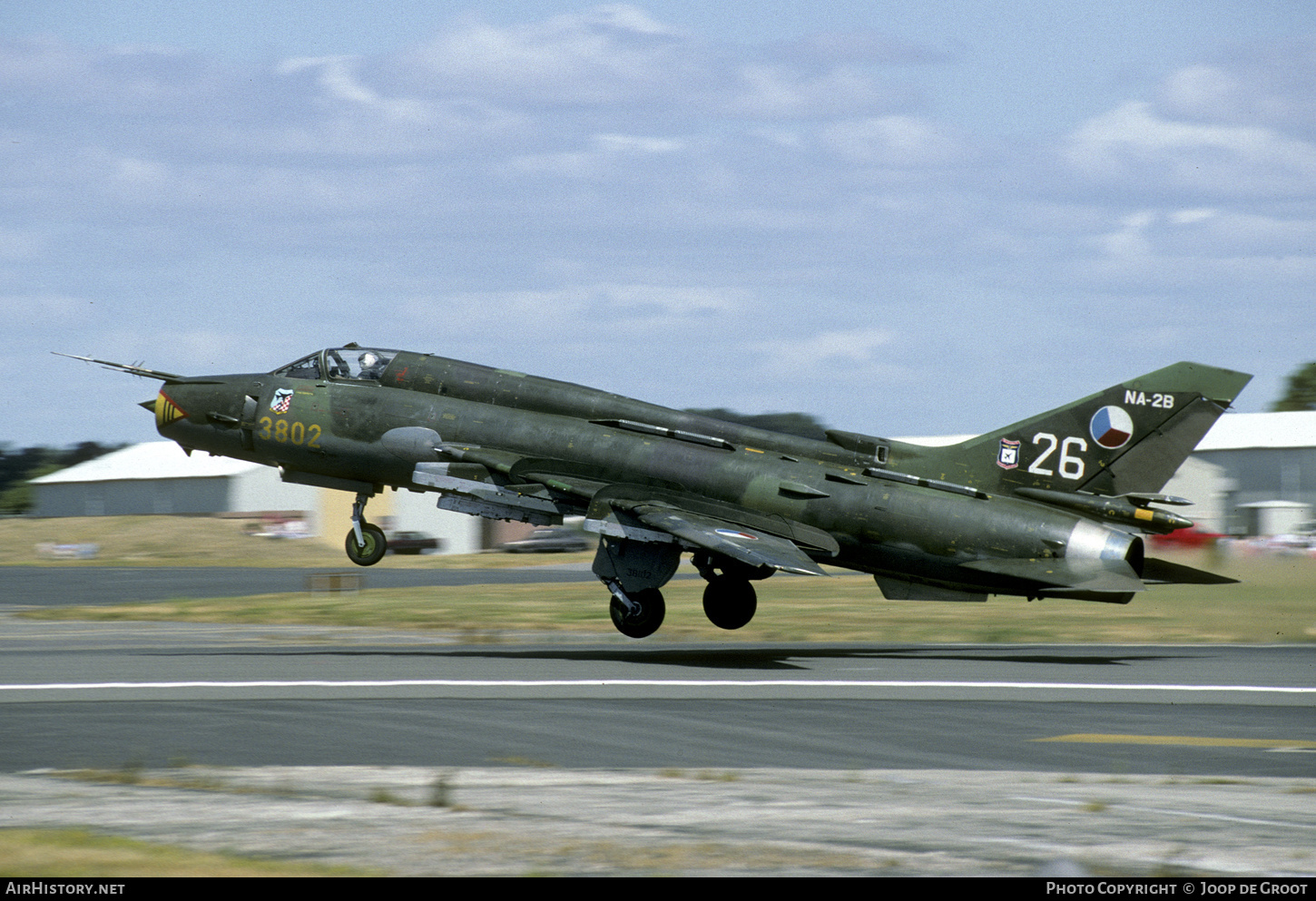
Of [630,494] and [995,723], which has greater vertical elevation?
[630,494]

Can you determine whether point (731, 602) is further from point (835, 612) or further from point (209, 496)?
point (209, 496)

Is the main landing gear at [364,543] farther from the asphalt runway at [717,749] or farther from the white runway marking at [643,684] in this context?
the white runway marking at [643,684]

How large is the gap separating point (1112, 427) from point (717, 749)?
11.6 m

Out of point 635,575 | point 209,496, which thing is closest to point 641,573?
point 635,575

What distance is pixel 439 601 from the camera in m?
36.9

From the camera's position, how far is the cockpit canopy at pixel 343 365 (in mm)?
24266

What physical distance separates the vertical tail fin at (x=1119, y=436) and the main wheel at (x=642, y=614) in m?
5.73

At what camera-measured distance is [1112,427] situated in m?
21.8

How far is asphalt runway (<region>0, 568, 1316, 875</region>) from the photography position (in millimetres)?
8742

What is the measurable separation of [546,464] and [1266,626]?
13501 millimetres

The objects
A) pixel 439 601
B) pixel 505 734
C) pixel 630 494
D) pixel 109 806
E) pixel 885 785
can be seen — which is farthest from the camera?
pixel 439 601

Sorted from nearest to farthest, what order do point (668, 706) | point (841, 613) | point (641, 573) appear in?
point (668, 706)
point (641, 573)
point (841, 613)
